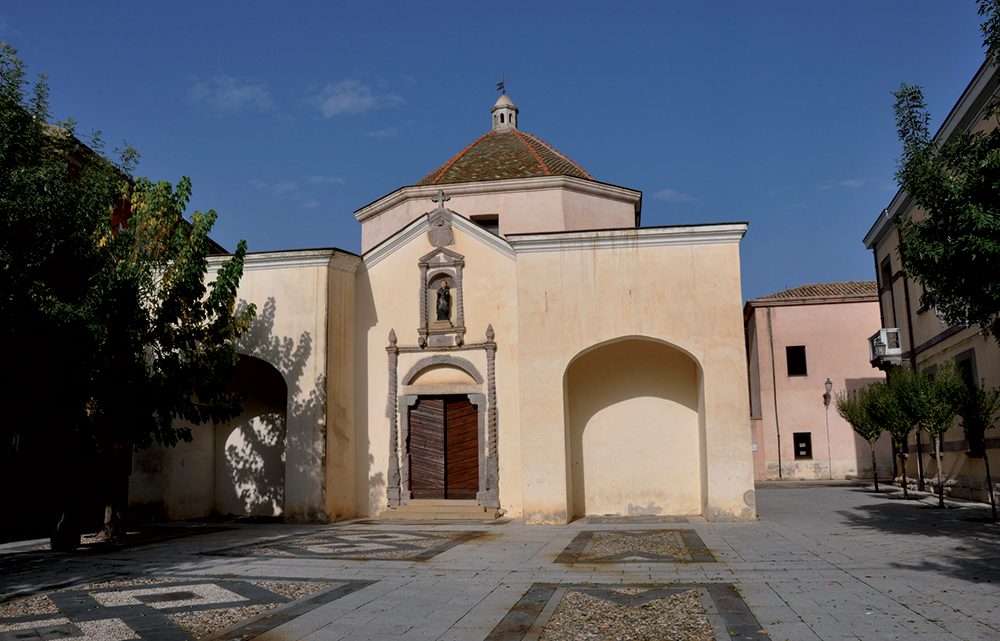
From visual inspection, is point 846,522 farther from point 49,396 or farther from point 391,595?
point 49,396

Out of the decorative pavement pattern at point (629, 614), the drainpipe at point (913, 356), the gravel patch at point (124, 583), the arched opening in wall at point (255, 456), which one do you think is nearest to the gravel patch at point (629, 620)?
the decorative pavement pattern at point (629, 614)

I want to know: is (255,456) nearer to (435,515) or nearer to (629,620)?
(435,515)

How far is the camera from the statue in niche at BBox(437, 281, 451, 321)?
16656 mm

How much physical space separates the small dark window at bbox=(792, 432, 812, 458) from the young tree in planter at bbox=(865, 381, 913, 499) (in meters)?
11.0

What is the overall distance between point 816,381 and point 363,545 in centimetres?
2540

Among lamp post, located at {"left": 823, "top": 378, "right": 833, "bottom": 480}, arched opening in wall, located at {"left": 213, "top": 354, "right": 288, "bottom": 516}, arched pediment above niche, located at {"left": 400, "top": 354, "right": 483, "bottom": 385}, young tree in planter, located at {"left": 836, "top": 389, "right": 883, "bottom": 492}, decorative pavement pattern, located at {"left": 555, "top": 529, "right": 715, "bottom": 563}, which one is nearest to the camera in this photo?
decorative pavement pattern, located at {"left": 555, "top": 529, "right": 715, "bottom": 563}

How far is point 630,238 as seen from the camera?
1514 centimetres

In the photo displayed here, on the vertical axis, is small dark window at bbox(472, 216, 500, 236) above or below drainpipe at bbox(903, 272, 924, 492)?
above

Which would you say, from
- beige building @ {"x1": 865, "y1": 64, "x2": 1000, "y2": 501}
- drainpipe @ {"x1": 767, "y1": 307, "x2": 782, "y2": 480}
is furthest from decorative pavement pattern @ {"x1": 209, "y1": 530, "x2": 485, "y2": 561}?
drainpipe @ {"x1": 767, "y1": 307, "x2": 782, "y2": 480}

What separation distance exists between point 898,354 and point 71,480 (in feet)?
68.1

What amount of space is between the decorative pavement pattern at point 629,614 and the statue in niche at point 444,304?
29.2 ft

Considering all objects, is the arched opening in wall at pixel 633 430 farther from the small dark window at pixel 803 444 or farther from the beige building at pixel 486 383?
the small dark window at pixel 803 444

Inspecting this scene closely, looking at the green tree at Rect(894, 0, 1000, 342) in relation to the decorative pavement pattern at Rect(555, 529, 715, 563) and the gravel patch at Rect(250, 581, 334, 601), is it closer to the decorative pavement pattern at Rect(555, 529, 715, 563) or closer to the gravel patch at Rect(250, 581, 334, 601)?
the decorative pavement pattern at Rect(555, 529, 715, 563)

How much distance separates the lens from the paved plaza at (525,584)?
21.2 feet
